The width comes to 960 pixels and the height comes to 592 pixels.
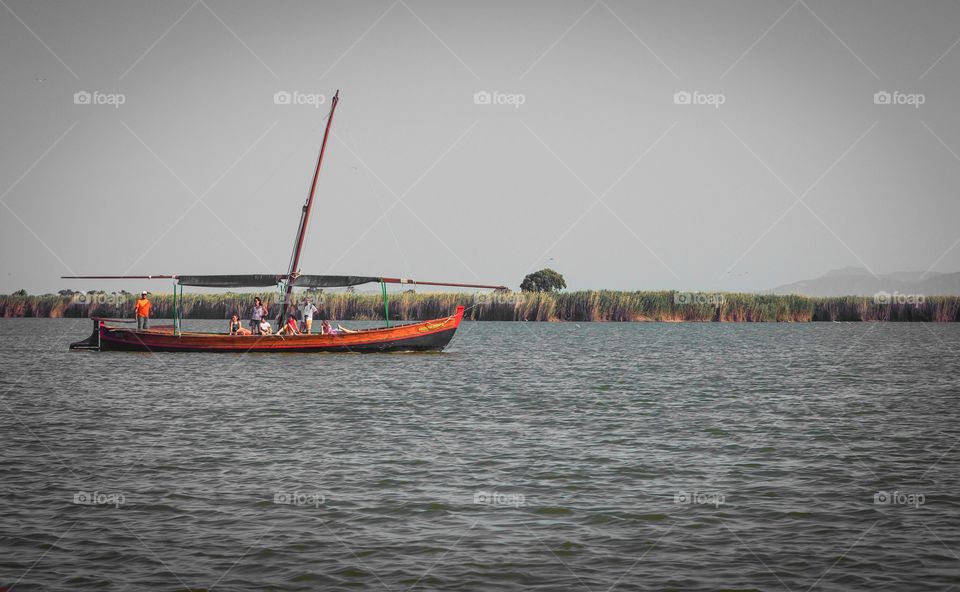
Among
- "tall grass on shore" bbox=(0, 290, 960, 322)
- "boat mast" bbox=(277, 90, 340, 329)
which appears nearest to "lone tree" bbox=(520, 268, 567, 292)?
"tall grass on shore" bbox=(0, 290, 960, 322)

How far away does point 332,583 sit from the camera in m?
9.41

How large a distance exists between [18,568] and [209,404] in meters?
14.3

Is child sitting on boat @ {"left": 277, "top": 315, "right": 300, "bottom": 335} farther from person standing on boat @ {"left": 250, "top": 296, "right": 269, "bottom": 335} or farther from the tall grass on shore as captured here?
the tall grass on shore

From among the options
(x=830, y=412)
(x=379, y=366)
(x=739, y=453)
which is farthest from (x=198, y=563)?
(x=379, y=366)

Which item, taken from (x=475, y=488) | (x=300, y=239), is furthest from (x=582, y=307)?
(x=475, y=488)

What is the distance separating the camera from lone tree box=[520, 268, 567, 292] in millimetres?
137750

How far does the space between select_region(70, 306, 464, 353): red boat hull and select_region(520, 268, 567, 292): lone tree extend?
309ft

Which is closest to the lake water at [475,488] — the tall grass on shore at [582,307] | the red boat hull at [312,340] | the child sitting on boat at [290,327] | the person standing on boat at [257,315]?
the red boat hull at [312,340]

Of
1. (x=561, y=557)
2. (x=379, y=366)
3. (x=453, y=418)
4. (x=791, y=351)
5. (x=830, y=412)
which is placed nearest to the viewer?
(x=561, y=557)

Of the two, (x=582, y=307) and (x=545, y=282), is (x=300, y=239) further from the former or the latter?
(x=545, y=282)

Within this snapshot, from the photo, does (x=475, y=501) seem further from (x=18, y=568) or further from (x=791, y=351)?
(x=791, y=351)

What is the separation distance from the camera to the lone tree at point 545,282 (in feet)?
452

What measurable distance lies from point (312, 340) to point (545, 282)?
9906 cm

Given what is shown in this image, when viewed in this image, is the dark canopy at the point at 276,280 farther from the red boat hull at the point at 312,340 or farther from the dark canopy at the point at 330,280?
the red boat hull at the point at 312,340
